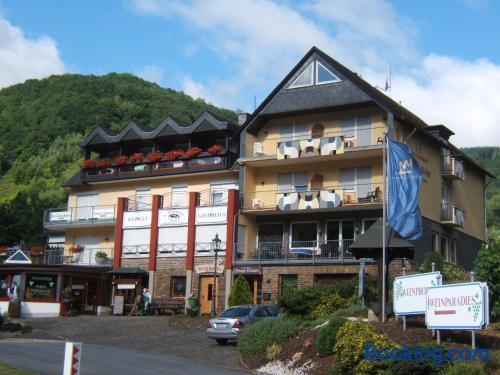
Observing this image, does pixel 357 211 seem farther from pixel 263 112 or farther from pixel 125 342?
pixel 125 342

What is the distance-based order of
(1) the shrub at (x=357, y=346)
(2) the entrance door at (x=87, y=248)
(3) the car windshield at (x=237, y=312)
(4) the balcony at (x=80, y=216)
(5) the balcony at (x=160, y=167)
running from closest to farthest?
(1) the shrub at (x=357, y=346)
(3) the car windshield at (x=237, y=312)
(5) the balcony at (x=160, y=167)
(4) the balcony at (x=80, y=216)
(2) the entrance door at (x=87, y=248)

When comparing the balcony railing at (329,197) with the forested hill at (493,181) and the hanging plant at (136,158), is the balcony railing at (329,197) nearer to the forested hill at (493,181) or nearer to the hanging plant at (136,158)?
the hanging plant at (136,158)

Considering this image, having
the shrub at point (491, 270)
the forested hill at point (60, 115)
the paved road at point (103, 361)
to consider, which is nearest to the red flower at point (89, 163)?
the paved road at point (103, 361)

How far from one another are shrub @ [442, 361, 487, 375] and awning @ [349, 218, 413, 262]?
7266 millimetres

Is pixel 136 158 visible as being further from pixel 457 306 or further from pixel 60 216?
pixel 457 306

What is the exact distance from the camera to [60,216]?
47.1 meters

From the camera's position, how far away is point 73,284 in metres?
40.9

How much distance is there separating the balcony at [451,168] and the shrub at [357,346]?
2493 centimetres

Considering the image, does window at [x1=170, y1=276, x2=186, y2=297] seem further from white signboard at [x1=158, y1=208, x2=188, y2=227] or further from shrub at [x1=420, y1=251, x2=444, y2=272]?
shrub at [x1=420, y1=251, x2=444, y2=272]

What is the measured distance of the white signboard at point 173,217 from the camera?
1613 inches

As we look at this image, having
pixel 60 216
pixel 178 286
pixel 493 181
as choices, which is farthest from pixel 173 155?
pixel 493 181

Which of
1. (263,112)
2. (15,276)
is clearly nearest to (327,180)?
(263,112)

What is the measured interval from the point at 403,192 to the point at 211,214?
19.5 meters

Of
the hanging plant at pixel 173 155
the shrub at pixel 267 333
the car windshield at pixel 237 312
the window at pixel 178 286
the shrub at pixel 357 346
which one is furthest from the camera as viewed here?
the hanging plant at pixel 173 155
